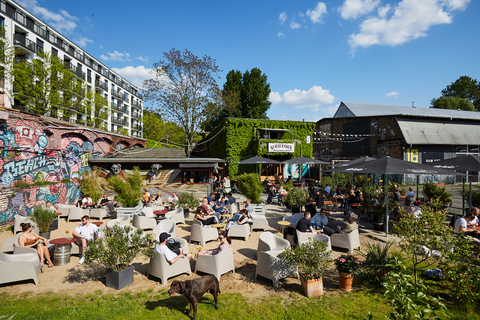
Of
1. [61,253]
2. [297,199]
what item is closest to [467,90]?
[297,199]

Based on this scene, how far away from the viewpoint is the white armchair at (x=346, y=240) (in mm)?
7008

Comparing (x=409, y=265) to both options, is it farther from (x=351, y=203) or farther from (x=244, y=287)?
(x=351, y=203)

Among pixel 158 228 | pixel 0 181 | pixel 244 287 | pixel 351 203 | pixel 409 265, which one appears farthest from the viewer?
pixel 351 203

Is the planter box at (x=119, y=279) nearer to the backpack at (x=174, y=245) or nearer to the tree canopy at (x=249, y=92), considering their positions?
the backpack at (x=174, y=245)

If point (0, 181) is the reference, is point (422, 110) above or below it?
above

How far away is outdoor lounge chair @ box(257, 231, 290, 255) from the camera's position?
6180 mm

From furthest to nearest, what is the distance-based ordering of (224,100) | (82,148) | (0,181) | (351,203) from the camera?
(224,100) → (82,148) → (351,203) → (0,181)

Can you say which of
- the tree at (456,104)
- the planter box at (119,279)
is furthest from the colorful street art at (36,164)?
the tree at (456,104)

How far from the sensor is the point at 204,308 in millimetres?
4449

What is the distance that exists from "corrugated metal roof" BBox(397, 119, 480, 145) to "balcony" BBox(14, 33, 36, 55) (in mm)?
41539

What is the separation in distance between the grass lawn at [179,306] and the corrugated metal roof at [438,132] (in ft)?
78.2

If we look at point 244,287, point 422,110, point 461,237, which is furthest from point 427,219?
point 422,110

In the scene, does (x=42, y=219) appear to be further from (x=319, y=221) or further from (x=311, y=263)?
(x=319, y=221)

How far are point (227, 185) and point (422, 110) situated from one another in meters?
30.4
